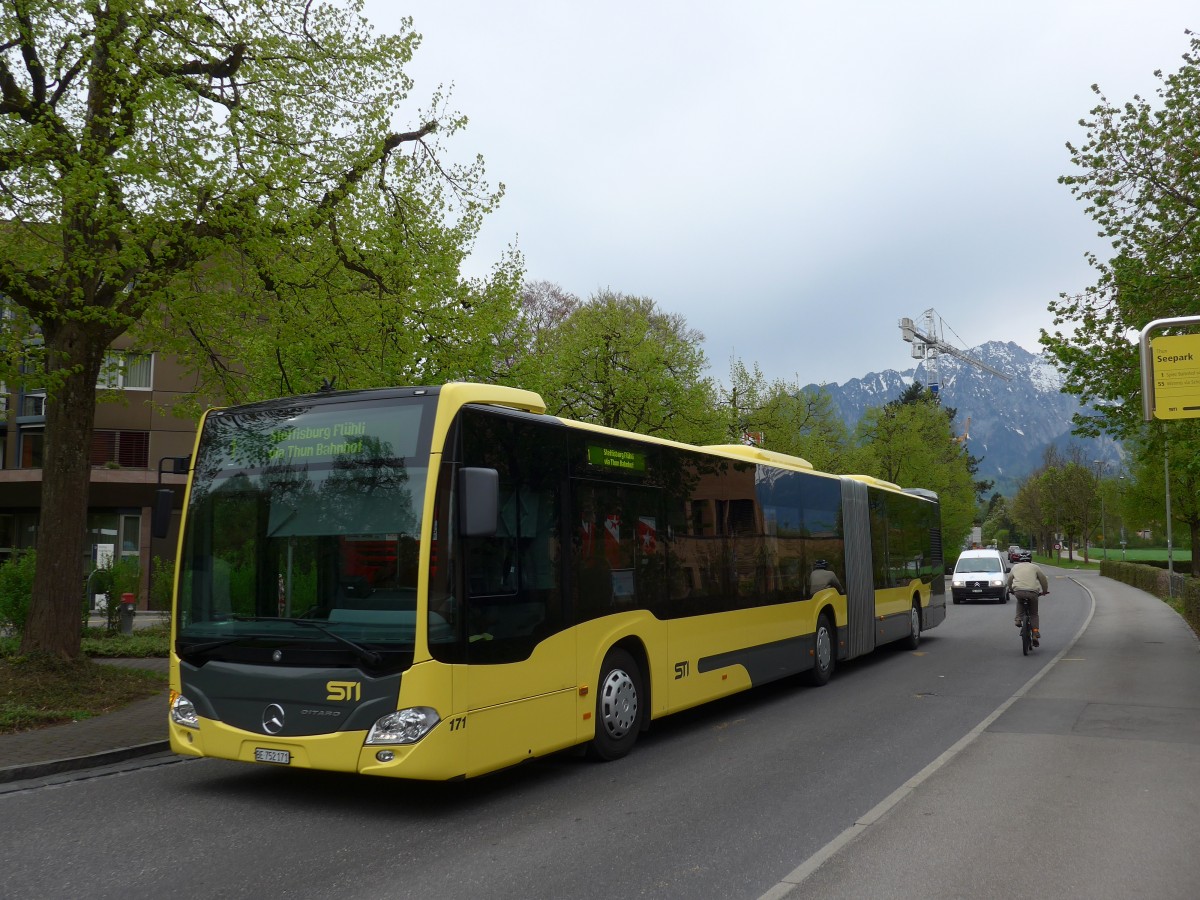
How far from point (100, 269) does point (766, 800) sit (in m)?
8.90

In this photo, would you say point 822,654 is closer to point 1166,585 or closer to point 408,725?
point 408,725

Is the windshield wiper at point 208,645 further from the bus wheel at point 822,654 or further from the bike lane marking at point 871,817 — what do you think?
the bus wheel at point 822,654

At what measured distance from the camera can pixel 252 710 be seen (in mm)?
6609

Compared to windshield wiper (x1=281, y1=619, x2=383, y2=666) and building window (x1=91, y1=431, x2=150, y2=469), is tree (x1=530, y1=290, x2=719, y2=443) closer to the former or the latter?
building window (x1=91, y1=431, x2=150, y2=469)

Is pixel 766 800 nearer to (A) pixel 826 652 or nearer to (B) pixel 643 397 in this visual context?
(A) pixel 826 652

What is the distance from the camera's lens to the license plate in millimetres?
6434

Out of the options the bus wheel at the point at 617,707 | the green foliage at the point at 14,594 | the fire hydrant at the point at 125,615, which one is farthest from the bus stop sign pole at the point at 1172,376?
the fire hydrant at the point at 125,615

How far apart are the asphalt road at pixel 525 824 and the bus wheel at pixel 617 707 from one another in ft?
0.75

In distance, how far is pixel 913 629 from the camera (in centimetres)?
1794

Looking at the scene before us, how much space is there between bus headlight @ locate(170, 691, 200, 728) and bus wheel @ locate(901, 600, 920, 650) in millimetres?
13567

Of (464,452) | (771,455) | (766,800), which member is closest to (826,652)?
(771,455)

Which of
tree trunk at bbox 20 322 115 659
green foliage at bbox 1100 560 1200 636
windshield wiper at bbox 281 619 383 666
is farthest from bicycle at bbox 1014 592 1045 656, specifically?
tree trunk at bbox 20 322 115 659

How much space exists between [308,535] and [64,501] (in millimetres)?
6142

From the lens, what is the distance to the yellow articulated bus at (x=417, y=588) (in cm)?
630
